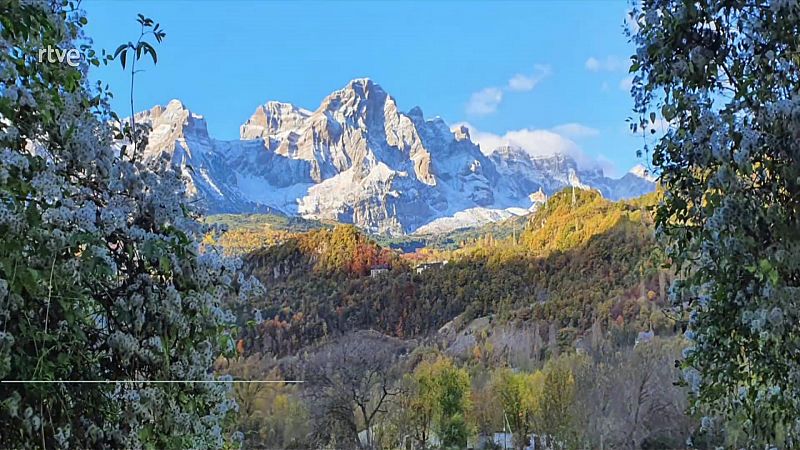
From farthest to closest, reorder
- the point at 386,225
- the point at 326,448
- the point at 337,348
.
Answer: the point at 386,225 < the point at 337,348 < the point at 326,448

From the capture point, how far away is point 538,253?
42.5 meters

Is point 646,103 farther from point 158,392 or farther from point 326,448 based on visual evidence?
point 326,448

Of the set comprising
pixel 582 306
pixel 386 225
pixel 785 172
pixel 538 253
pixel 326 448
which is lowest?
pixel 326 448

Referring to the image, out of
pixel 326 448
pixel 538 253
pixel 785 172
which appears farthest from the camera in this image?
pixel 538 253

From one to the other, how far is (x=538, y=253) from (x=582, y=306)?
9.94m

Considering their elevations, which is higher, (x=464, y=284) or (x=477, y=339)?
(x=464, y=284)

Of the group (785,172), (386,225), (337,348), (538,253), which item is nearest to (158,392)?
(785,172)

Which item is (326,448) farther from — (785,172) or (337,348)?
(785,172)

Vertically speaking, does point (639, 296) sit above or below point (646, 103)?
above

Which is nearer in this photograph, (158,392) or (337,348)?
(158,392)

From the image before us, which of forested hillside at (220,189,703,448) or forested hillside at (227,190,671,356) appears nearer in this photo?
forested hillside at (220,189,703,448)

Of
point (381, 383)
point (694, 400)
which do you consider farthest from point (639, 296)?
point (694, 400)

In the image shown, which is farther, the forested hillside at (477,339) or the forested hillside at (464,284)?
the forested hillside at (464,284)

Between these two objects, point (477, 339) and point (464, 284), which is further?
point (464, 284)
